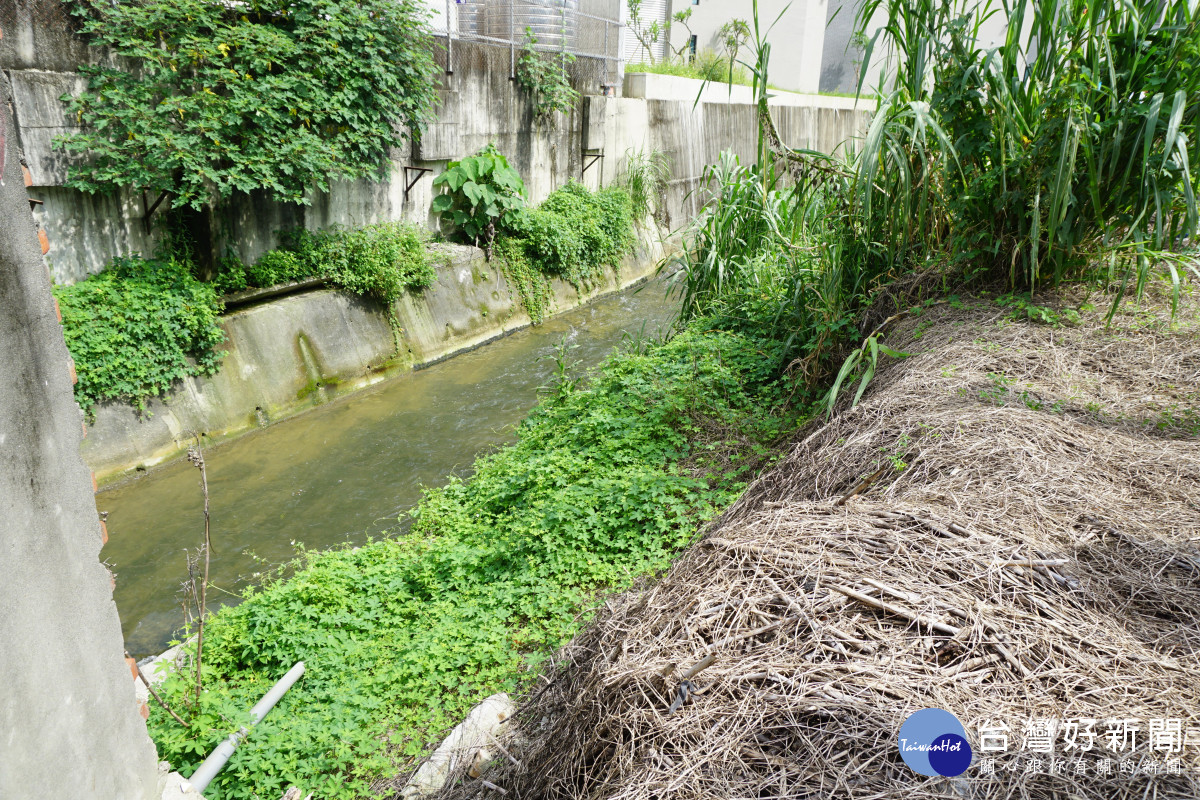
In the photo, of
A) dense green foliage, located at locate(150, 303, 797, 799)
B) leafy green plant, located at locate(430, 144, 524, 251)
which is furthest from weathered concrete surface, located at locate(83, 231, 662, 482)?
dense green foliage, located at locate(150, 303, 797, 799)

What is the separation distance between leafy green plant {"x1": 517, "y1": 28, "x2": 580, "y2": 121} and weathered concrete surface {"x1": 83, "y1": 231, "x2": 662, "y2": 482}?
104 inches

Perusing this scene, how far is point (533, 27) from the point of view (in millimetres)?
11070

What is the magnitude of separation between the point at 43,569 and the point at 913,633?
7.46 ft

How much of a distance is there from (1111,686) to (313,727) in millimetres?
2885

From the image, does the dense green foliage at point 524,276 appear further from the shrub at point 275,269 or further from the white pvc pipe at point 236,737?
the white pvc pipe at point 236,737

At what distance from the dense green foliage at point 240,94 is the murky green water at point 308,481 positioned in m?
2.08

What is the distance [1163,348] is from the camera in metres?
3.87

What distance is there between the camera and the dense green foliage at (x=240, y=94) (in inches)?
231

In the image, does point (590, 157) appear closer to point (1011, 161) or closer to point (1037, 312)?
point (1011, 161)

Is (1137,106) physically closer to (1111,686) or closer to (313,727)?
(1111,686)

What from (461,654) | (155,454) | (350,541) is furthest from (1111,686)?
(155,454)

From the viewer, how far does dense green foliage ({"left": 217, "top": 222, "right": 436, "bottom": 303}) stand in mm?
7156

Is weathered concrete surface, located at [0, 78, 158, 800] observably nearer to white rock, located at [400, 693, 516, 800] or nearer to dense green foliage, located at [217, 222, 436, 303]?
white rock, located at [400, 693, 516, 800]

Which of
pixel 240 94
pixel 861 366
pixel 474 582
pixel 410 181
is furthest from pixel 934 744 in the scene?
pixel 410 181
